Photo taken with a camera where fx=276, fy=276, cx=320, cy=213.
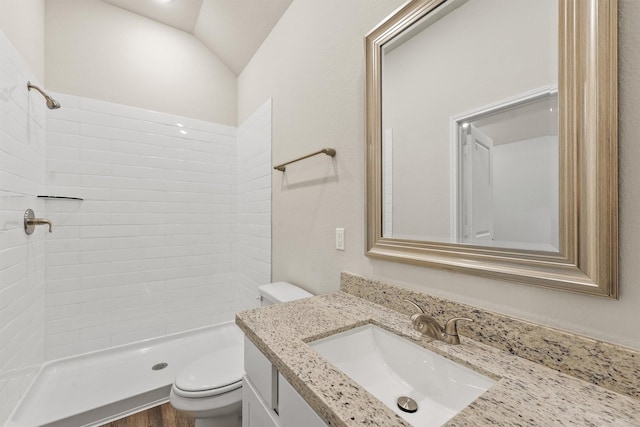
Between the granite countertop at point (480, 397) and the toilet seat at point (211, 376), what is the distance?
2.16 feet

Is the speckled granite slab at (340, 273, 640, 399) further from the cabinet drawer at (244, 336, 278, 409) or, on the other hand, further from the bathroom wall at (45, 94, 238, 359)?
the bathroom wall at (45, 94, 238, 359)

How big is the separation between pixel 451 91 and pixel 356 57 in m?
0.52

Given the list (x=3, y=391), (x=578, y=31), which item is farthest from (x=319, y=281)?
(x=3, y=391)

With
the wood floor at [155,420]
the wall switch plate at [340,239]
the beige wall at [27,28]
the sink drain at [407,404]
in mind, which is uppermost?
the beige wall at [27,28]

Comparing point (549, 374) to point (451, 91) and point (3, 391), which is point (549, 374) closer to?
point (451, 91)

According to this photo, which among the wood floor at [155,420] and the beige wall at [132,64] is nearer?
the wood floor at [155,420]

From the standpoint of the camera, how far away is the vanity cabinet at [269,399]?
62 centimetres

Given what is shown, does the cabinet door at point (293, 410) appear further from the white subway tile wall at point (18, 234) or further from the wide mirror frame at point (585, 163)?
the white subway tile wall at point (18, 234)

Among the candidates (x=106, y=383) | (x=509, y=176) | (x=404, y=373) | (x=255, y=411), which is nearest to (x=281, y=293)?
(x=255, y=411)

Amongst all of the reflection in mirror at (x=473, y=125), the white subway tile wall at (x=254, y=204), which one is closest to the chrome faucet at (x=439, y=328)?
the reflection in mirror at (x=473, y=125)

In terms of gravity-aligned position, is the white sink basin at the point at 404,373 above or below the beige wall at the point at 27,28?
below

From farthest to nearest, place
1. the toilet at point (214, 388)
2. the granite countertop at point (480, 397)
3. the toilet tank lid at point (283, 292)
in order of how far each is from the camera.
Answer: the toilet tank lid at point (283, 292) → the toilet at point (214, 388) → the granite countertop at point (480, 397)

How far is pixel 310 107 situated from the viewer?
5.10 ft

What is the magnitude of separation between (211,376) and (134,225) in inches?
55.3
